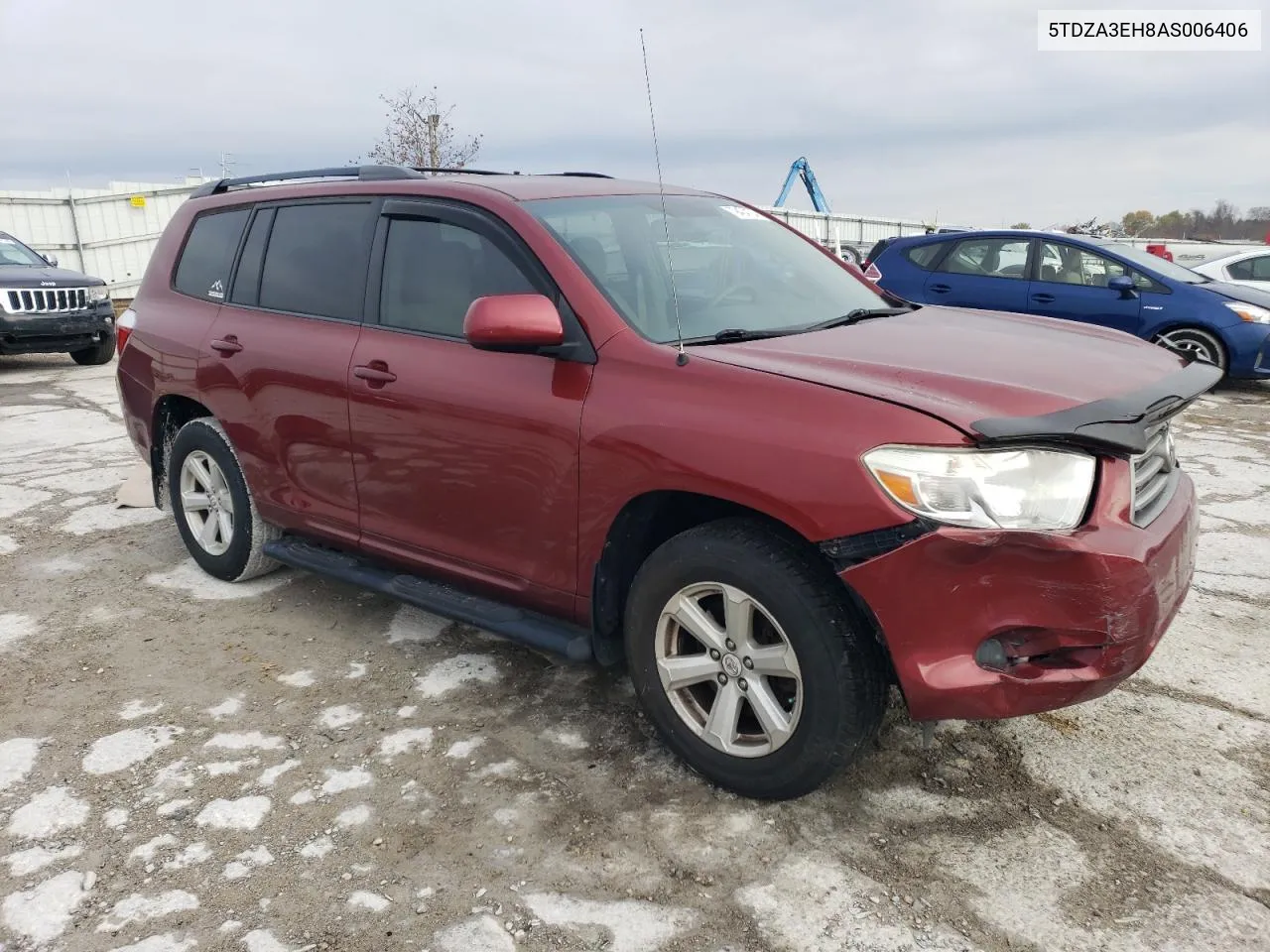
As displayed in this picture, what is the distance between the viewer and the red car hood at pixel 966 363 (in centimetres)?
233

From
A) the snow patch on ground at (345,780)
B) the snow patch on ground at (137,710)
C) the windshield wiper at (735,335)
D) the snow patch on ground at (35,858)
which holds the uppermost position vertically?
the windshield wiper at (735,335)

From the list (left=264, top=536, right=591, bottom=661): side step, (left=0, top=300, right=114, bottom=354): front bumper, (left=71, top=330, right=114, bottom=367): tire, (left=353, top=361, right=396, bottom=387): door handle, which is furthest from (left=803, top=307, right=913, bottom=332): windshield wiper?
(left=71, top=330, right=114, bottom=367): tire

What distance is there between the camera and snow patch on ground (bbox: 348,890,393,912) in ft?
7.57

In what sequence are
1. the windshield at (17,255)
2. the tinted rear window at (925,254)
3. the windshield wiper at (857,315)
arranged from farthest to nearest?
the windshield at (17,255) < the tinted rear window at (925,254) < the windshield wiper at (857,315)

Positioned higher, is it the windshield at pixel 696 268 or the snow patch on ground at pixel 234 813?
the windshield at pixel 696 268

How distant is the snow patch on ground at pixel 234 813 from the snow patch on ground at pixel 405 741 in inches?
15.1

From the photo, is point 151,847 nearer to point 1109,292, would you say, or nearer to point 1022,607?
point 1022,607

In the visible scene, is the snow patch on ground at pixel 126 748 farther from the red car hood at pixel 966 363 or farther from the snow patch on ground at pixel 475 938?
the red car hood at pixel 966 363

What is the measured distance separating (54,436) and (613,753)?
6694 mm

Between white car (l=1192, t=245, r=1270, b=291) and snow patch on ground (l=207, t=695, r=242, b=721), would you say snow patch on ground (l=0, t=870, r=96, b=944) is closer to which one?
snow patch on ground (l=207, t=695, r=242, b=721)

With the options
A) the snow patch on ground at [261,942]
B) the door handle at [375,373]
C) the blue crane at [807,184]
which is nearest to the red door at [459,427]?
the door handle at [375,373]

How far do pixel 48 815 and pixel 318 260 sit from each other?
7.04 feet

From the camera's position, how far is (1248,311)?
8.98 meters

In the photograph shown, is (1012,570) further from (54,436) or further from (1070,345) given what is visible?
(54,436)
